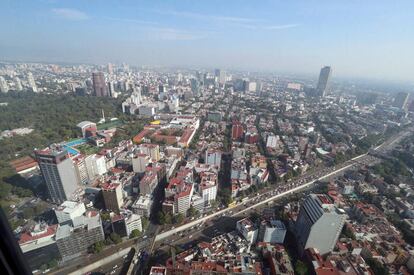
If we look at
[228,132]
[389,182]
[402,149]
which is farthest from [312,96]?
[389,182]

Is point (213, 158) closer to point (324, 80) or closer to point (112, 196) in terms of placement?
point (112, 196)

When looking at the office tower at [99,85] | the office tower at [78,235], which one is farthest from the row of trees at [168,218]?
the office tower at [99,85]

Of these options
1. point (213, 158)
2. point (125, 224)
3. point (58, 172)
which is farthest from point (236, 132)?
point (58, 172)

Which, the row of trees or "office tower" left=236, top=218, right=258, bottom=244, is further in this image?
the row of trees

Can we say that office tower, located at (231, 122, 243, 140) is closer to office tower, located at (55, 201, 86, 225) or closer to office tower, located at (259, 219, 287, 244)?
office tower, located at (259, 219, 287, 244)

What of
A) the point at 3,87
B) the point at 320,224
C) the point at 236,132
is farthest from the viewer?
the point at 3,87

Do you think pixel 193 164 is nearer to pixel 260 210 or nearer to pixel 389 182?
pixel 260 210

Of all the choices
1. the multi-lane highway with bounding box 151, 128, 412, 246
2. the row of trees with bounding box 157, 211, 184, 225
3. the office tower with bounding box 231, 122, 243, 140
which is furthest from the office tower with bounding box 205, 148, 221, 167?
the office tower with bounding box 231, 122, 243, 140
